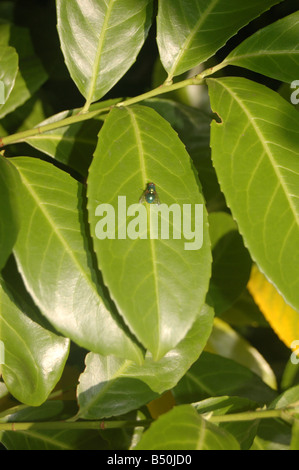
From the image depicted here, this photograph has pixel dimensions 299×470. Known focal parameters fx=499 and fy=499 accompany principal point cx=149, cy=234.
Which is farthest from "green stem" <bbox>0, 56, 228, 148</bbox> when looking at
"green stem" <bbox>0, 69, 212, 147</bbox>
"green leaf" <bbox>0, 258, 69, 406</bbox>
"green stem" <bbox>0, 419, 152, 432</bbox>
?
"green stem" <bbox>0, 419, 152, 432</bbox>

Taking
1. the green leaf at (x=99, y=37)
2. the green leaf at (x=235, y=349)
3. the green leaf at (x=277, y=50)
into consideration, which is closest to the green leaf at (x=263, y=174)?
the green leaf at (x=277, y=50)

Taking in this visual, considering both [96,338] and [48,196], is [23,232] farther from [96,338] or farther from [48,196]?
[96,338]

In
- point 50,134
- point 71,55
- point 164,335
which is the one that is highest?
point 71,55

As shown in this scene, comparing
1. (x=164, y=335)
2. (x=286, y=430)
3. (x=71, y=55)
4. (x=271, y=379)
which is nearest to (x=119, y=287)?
(x=164, y=335)

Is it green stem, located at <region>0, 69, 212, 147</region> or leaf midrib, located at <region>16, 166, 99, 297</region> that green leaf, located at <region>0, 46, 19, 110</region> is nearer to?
green stem, located at <region>0, 69, 212, 147</region>

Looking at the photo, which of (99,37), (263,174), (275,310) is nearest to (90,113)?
(99,37)
